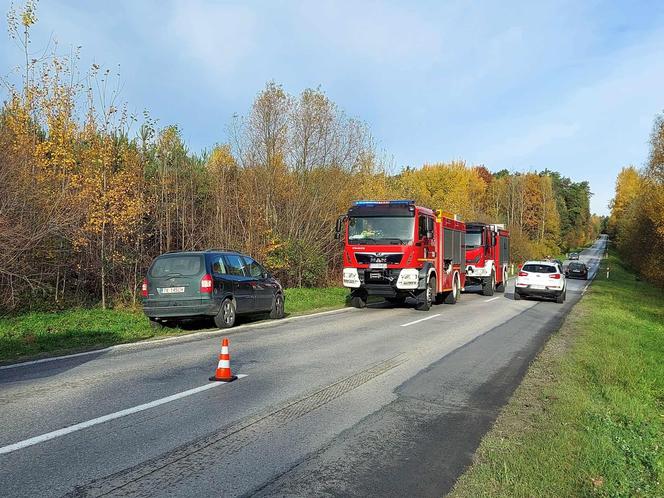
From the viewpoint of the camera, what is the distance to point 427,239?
18.1m

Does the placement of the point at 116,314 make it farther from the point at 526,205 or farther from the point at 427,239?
the point at 526,205

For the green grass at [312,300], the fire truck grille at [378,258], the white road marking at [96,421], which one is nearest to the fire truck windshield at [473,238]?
the green grass at [312,300]

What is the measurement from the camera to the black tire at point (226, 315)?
1302cm

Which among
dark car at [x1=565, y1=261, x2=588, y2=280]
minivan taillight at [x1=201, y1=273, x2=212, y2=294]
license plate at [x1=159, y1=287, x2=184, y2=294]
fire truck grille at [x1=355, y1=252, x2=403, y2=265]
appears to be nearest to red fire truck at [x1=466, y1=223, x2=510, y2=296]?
fire truck grille at [x1=355, y1=252, x2=403, y2=265]

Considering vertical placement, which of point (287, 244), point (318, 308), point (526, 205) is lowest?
point (318, 308)

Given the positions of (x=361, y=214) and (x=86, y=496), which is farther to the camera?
(x=361, y=214)


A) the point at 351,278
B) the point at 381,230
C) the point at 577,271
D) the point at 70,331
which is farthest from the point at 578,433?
the point at 577,271

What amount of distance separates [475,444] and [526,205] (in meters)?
96.9

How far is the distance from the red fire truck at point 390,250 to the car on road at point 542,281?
21.7ft

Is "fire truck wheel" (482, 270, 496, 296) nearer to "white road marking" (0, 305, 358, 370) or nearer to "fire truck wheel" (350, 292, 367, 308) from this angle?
"fire truck wheel" (350, 292, 367, 308)

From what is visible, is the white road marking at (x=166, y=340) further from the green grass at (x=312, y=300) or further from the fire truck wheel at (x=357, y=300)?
the fire truck wheel at (x=357, y=300)

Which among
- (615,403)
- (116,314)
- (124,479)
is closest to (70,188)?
(116,314)

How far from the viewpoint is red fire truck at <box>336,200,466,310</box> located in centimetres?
1731

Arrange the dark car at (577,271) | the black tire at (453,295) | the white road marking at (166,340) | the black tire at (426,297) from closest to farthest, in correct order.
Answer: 1. the white road marking at (166,340)
2. the black tire at (426,297)
3. the black tire at (453,295)
4. the dark car at (577,271)
